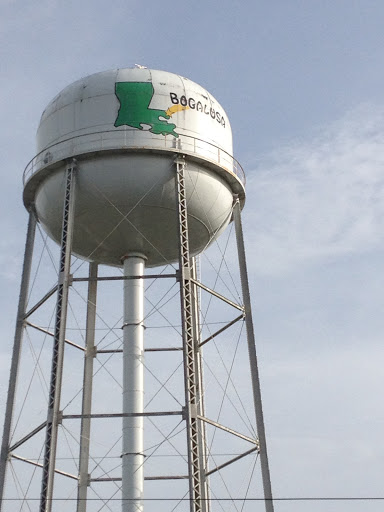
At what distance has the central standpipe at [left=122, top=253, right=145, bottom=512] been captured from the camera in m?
19.6

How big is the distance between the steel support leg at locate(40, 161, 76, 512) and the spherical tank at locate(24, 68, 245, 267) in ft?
1.86

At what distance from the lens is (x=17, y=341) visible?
20453 millimetres

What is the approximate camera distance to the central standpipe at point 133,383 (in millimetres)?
19609

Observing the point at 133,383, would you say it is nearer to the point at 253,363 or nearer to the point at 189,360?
the point at 189,360

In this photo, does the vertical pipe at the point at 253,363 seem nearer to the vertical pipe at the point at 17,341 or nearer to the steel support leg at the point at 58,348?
the steel support leg at the point at 58,348

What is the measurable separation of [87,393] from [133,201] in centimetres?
613

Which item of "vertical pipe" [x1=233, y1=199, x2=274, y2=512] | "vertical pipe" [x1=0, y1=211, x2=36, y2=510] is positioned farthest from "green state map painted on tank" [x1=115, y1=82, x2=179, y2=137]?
"vertical pipe" [x1=0, y1=211, x2=36, y2=510]

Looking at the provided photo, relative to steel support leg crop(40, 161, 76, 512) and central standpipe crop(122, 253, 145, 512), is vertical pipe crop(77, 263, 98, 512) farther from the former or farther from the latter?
steel support leg crop(40, 161, 76, 512)

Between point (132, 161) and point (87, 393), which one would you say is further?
point (87, 393)

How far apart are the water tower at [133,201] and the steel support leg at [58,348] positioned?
1.3 inches

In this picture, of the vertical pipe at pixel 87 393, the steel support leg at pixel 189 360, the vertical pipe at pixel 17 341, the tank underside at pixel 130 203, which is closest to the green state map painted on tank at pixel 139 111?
the tank underside at pixel 130 203

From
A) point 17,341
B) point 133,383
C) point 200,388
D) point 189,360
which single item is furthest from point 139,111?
point 200,388

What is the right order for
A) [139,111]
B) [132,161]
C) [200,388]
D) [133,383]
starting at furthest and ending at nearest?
[200,388] → [133,383] → [139,111] → [132,161]

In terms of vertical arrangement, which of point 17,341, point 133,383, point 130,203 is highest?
point 130,203
